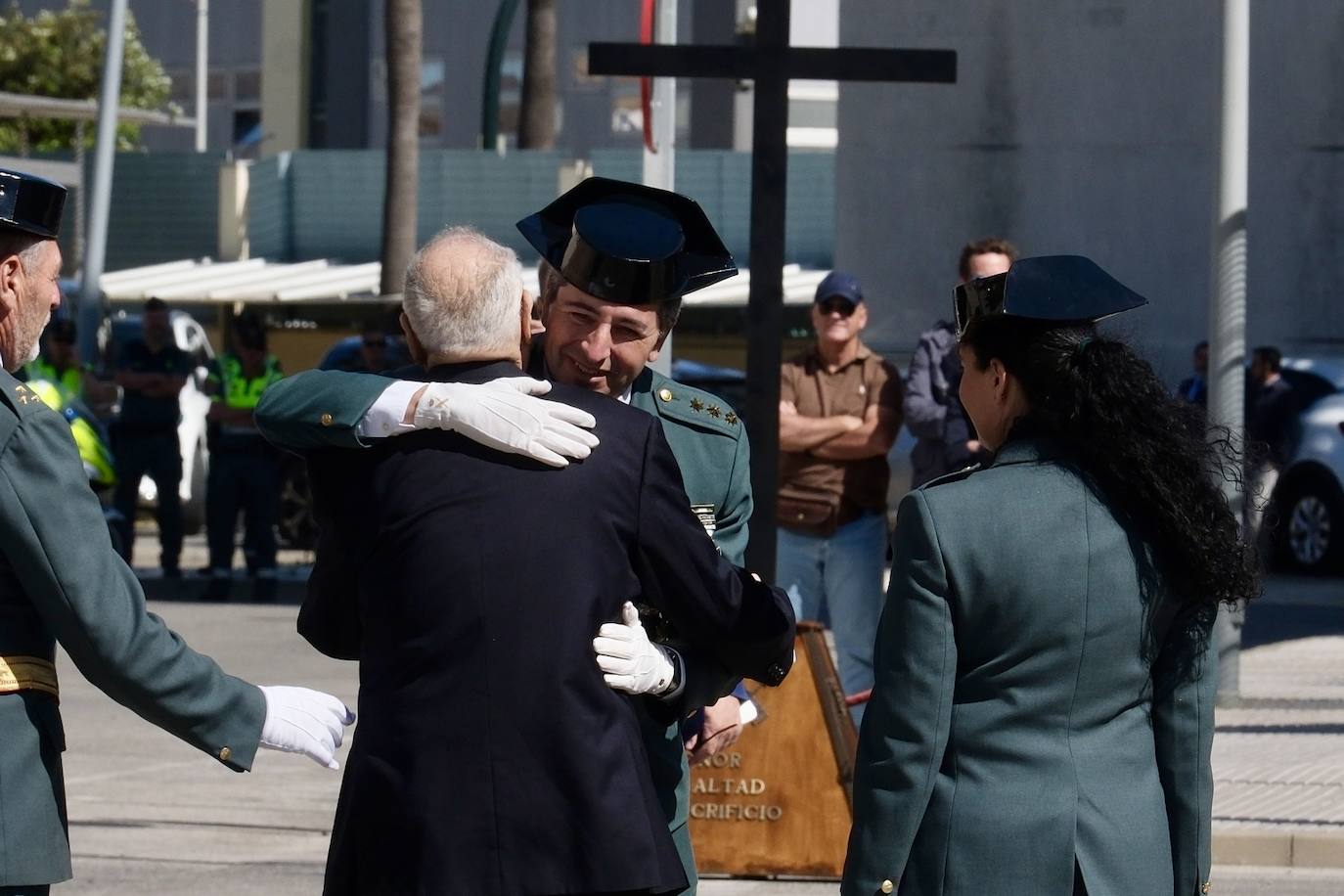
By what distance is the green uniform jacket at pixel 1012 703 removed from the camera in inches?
139

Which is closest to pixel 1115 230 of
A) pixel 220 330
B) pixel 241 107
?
pixel 220 330

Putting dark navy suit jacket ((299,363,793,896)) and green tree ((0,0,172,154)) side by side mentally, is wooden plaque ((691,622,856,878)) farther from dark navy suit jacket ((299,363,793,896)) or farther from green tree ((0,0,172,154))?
green tree ((0,0,172,154))

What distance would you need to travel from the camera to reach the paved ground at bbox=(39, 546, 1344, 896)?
24.6 feet

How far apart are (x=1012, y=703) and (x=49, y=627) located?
1461mm

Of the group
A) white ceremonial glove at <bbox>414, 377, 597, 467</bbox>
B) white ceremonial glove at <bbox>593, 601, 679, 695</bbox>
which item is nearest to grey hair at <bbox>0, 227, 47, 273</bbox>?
white ceremonial glove at <bbox>414, 377, 597, 467</bbox>

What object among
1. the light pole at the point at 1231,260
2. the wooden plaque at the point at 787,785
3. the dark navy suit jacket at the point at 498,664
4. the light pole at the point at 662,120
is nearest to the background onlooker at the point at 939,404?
the wooden plaque at the point at 787,785

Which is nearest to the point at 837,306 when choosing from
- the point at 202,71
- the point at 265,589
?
the point at 265,589

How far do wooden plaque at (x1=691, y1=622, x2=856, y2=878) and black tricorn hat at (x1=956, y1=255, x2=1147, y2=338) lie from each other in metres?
3.47

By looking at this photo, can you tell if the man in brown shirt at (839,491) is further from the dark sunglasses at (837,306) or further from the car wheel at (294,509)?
the car wheel at (294,509)

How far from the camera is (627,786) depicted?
3439mm

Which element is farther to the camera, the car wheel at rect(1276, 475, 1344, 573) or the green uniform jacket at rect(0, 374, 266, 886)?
the car wheel at rect(1276, 475, 1344, 573)

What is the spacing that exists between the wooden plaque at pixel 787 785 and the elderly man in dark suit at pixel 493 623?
351 cm

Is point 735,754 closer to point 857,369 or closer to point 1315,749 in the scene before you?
point 857,369

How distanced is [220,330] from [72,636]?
3092cm
